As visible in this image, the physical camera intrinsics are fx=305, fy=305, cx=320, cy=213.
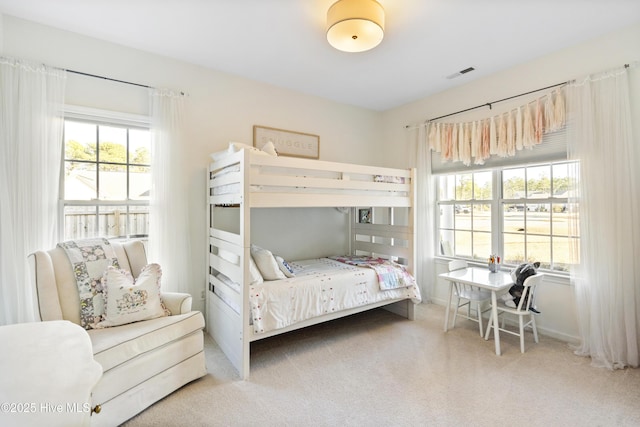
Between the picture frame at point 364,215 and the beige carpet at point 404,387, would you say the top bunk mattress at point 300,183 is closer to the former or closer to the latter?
the picture frame at point 364,215

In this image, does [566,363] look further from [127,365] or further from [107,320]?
[107,320]

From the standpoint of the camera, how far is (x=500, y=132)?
3.18 m

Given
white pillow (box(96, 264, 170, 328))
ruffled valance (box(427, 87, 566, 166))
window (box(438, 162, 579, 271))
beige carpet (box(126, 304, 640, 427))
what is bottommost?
beige carpet (box(126, 304, 640, 427))

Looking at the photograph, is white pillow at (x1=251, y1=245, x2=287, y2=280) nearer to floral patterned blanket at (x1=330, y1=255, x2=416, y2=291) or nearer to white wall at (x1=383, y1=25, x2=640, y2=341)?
floral patterned blanket at (x1=330, y1=255, x2=416, y2=291)

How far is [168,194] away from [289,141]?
1512mm

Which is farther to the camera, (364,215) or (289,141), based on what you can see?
(364,215)

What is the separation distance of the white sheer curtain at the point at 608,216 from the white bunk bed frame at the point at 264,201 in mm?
1451

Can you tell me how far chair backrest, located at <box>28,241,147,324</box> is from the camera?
193 centimetres

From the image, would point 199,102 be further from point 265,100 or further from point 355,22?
point 355,22

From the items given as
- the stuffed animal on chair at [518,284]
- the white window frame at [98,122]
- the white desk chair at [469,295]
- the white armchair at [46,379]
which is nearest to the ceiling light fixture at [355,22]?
the white window frame at [98,122]

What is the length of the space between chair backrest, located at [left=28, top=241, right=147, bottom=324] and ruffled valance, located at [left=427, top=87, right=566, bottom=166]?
12.3 feet

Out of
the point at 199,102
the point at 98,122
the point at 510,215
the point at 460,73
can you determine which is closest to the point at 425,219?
the point at 510,215

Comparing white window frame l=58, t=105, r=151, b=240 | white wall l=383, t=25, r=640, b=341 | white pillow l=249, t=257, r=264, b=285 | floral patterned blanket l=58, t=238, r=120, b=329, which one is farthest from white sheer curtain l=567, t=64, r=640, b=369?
white window frame l=58, t=105, r=151, b=240

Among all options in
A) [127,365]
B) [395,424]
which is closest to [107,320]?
[127,365]
